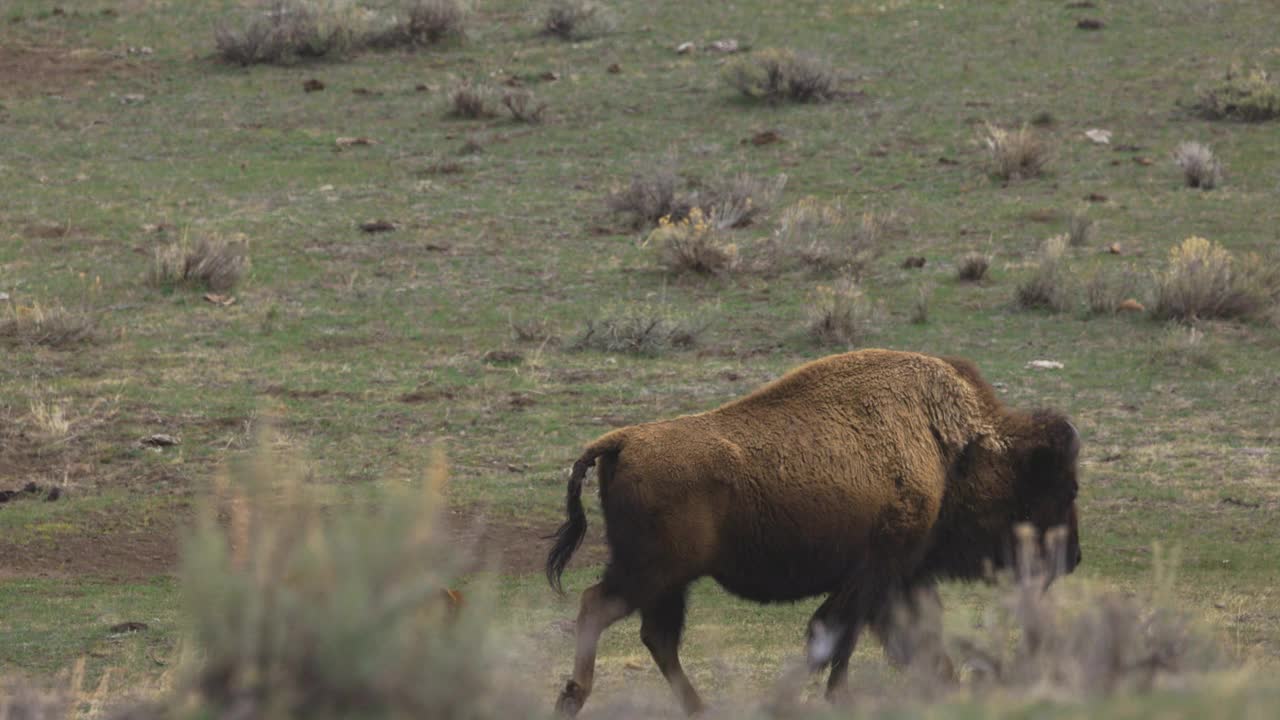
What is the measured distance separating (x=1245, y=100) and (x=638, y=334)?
1037 centimetres

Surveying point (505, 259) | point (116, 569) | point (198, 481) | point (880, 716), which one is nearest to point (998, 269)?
point (505, 259)

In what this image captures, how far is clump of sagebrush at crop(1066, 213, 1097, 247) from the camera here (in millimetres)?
17609

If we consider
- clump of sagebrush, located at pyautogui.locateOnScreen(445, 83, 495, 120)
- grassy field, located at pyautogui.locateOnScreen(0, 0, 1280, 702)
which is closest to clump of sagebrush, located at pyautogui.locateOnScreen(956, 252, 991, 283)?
grassy field, located at pyautogui.locateOnScreen(0, 0, 1280, 702)

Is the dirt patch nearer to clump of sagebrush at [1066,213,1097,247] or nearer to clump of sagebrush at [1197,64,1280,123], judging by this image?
clump of sagebrush at [1066,213,1097,247]

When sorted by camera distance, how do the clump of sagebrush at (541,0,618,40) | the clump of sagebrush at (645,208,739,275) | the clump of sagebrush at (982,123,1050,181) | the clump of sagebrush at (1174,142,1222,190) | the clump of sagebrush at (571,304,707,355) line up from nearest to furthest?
1. the clump of sagebrush at (571,304,707,355)
2. the clump of sagebrush at (645,208,739,275)
3. the clump of sagebrush at (1174,142,1222,190)
4. the clump of sagebrush at (982,123,1050,181)
5. the clump of sagebrush at (541,0,618,40)

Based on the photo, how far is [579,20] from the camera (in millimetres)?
25953

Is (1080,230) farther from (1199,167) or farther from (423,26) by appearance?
(423,26)

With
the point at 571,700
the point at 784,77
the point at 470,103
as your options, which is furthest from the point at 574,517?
the point at 784,77

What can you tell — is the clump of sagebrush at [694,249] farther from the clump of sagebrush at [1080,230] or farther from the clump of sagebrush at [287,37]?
the clump of sagebrush at [287,37]

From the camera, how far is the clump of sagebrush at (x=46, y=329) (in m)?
14.7

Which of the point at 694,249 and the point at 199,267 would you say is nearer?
the point at 199,267

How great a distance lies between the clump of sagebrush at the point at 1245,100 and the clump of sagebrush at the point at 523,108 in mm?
8541

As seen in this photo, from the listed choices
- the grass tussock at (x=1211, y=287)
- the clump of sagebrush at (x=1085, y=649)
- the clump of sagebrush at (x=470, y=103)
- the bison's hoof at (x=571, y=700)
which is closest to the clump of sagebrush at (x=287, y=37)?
the clump of sagebrush at (x=470, y=103)

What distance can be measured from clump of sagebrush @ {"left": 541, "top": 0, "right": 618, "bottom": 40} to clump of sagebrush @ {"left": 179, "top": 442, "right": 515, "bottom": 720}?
22.8 m
